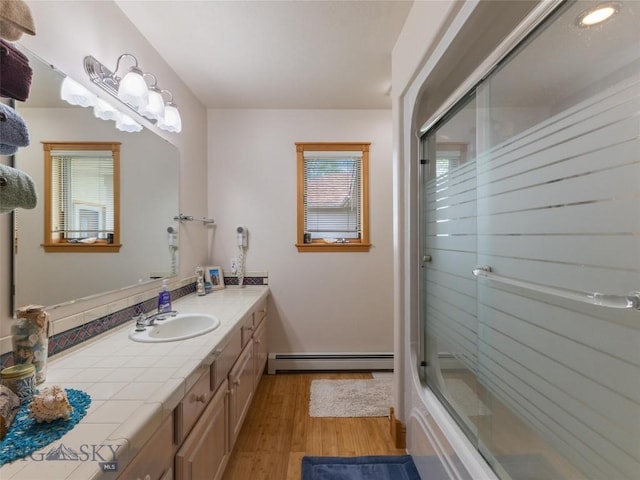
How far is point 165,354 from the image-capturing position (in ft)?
3.41

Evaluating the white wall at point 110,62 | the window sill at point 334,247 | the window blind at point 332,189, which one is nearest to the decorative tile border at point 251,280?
the white wall at point 110,62

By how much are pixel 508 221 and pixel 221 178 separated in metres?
2.40

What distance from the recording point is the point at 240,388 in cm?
158

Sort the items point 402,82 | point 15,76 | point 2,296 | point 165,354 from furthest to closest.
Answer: point 402,82 → point 165,354 → point 2,296 → point 15,76

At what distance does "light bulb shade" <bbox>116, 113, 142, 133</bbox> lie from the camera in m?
1.41

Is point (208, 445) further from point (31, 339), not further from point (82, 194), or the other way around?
point (82, 194)

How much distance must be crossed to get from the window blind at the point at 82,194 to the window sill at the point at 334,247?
154cm

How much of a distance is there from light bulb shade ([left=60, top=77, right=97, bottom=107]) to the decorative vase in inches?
35.7

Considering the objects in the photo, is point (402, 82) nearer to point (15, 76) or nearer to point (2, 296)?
→ point (15, 76)

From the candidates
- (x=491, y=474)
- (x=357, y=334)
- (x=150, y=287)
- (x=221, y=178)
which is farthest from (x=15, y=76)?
(x=357, y=334)

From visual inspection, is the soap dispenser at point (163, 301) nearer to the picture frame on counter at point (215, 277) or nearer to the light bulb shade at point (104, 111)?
the picture frame on counter at point (215, 277)

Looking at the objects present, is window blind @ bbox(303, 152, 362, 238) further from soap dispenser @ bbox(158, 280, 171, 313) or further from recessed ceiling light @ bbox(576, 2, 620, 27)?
recessed ceiling light @ bbox(576, 2, 620, 27)

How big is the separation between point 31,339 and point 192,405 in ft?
1.80

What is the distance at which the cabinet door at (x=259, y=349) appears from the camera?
6.57ft
